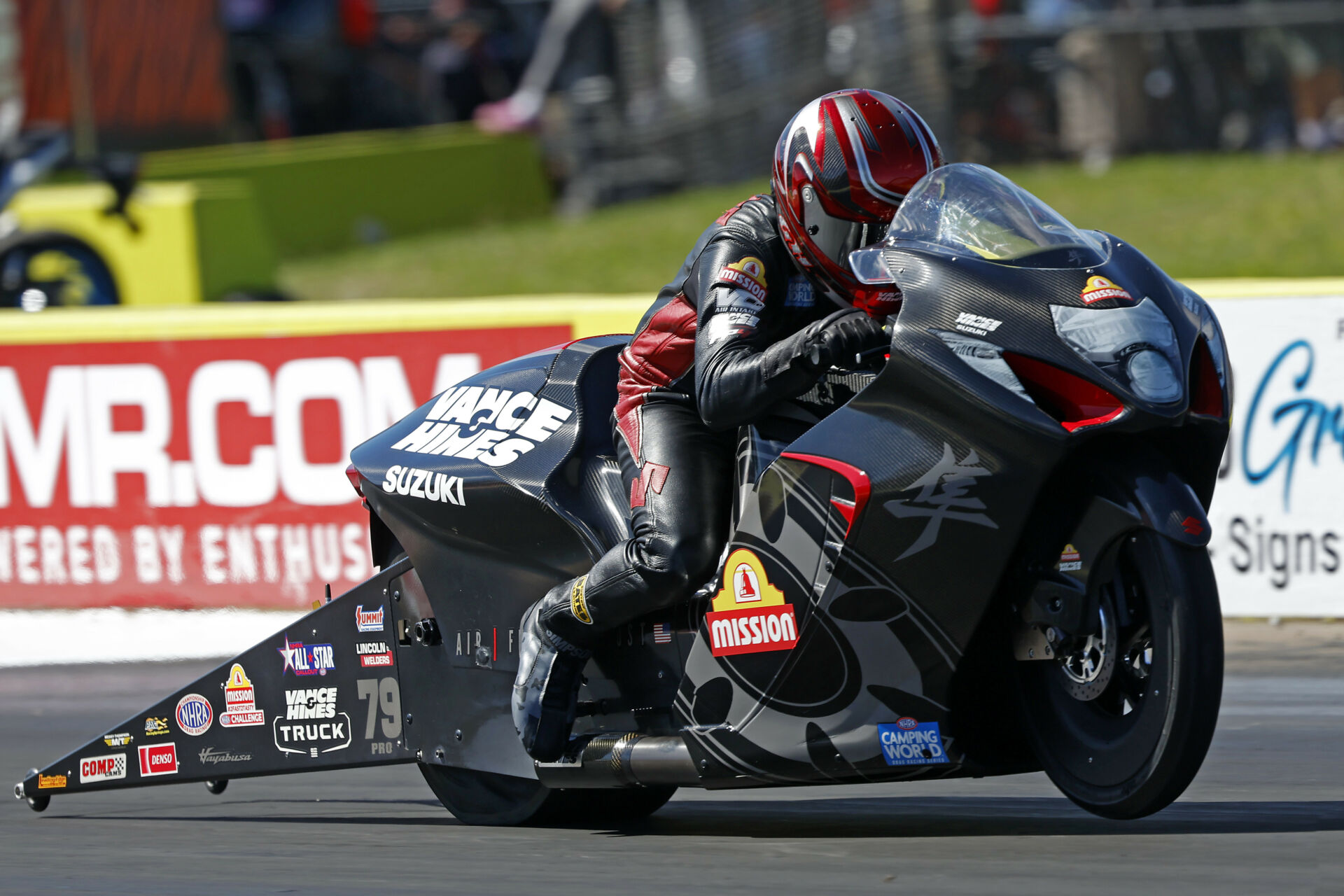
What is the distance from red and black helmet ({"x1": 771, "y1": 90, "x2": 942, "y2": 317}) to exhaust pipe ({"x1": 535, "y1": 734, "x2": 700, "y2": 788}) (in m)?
1.15

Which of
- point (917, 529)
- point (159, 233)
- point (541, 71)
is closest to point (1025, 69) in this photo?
point (541, 71)

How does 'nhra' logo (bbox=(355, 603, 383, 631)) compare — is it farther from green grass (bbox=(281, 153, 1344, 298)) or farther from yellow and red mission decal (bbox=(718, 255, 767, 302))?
green grass (bbox=(281, 153, 1344, 298))

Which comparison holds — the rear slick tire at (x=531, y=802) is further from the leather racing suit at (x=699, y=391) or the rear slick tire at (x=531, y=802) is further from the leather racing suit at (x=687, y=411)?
the leather racing suit at (x=699, y=391)

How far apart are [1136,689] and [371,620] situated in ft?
7.58

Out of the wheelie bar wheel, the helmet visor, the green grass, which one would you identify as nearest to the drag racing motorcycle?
the helmet visor

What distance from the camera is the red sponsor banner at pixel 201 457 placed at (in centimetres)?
1030

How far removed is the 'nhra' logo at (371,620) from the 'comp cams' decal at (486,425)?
45 centimetres

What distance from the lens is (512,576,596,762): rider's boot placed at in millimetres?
5172

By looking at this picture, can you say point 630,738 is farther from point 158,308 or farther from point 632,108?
point 632,108

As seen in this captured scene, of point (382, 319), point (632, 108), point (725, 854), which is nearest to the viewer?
point (725, 854)

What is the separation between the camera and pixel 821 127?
4.78m

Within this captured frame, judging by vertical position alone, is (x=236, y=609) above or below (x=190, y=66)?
below

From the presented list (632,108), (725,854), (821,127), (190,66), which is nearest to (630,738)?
(725,854)

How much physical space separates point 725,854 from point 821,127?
1.72m
